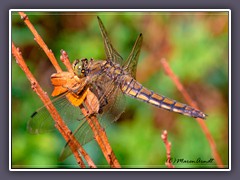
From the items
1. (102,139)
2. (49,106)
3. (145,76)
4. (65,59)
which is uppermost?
(145,76)

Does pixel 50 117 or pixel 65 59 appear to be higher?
pixel 65 59

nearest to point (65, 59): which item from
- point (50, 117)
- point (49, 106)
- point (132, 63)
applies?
point (49, 106)

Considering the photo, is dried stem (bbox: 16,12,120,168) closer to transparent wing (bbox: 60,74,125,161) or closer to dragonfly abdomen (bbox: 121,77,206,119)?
transparent wing (bbox: 60,74,125,161)

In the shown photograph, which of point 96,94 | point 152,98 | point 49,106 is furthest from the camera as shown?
point 152,98

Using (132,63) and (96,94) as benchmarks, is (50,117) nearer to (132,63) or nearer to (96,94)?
(96,94)

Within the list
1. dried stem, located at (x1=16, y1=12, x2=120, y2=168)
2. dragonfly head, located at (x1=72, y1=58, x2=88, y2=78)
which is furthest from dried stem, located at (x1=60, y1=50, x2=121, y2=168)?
dragonfly head, located at (x1=72, y1=58, x2=88, y2=78)

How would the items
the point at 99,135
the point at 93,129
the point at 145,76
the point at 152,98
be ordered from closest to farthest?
1. the point at 99,135
2. the point at 93,129
3. the point at 152,98
4. the point at 145,76

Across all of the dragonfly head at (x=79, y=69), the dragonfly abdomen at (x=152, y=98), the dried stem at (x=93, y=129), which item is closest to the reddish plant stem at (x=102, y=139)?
the dried stem at (x=93, y=129)
